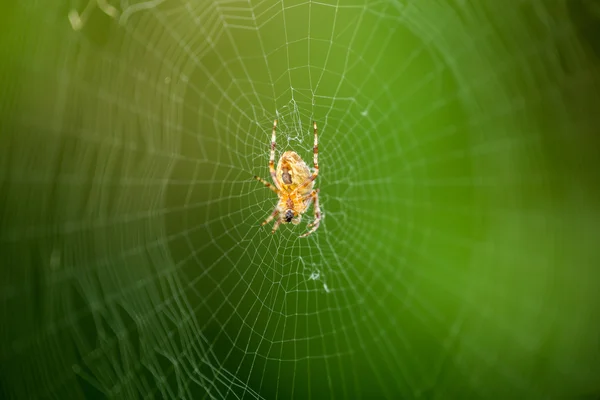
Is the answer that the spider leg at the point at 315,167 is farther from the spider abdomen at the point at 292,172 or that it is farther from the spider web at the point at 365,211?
the spider web at the point at 365,211

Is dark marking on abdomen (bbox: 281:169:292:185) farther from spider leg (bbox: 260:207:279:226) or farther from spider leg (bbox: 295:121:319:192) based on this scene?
spider leg (bbox: 260:207:279:226)

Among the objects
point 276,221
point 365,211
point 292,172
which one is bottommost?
point 276,221

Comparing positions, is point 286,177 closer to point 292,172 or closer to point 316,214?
point 292,172

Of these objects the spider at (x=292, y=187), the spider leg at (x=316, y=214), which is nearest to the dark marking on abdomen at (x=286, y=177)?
the spider at (x=292, y=187)

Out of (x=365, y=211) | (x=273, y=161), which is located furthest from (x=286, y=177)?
(x=365, y=211)

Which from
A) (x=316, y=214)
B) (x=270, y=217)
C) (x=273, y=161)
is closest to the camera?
(x=270, y=217)

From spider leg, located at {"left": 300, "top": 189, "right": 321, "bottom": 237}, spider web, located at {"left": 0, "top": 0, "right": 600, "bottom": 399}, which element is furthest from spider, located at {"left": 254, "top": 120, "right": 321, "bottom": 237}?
spider web, located at {"left": 0, "top": 0, "right": 600, "bottom": 399}

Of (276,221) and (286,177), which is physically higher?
(286,177)
